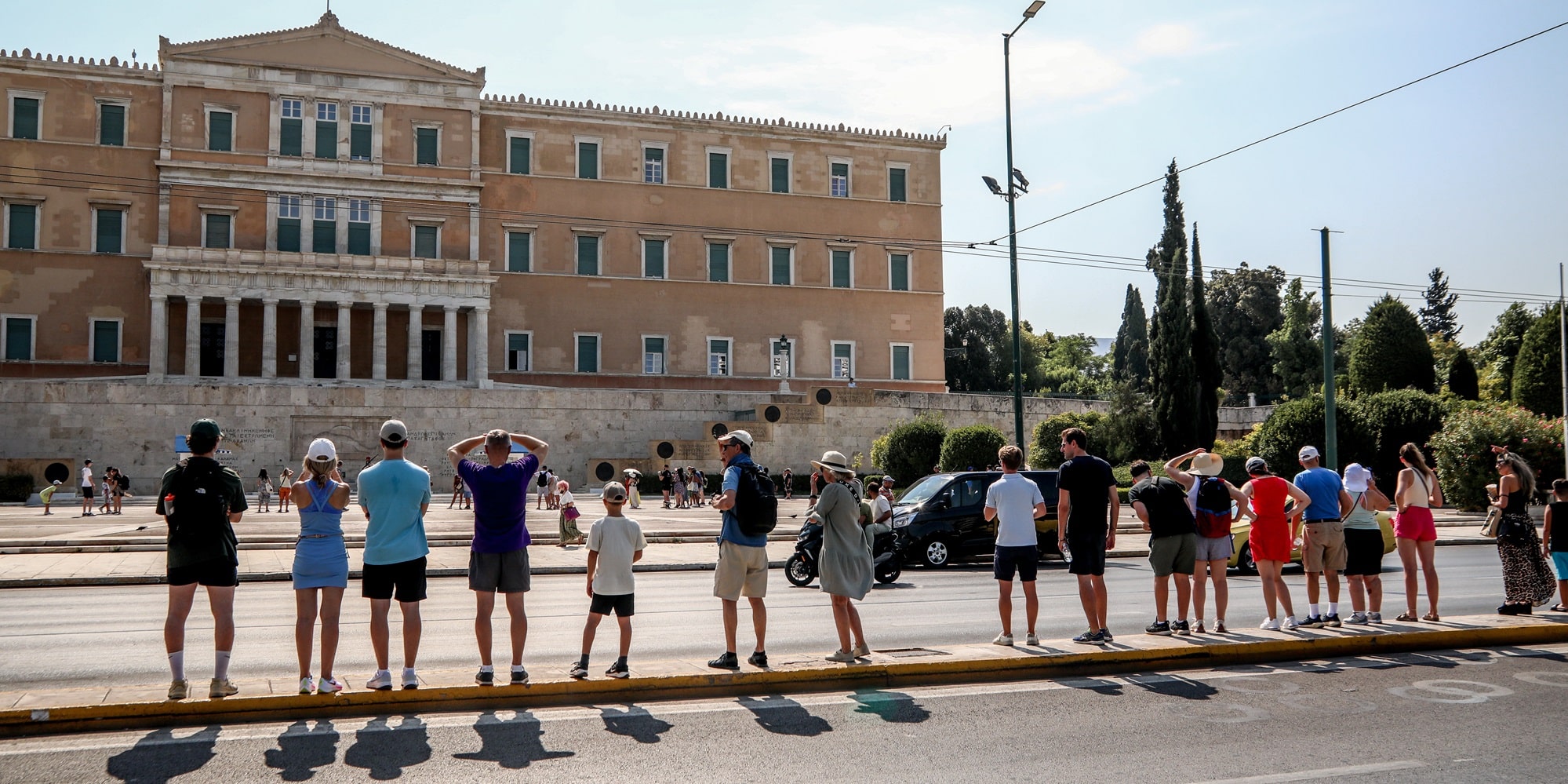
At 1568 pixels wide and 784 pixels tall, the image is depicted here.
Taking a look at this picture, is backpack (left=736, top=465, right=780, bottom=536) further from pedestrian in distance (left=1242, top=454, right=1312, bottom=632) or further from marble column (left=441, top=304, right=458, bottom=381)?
marble column (left=441, top=304, right=458, bottom=381)

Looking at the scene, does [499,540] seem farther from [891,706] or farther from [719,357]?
[719,357]

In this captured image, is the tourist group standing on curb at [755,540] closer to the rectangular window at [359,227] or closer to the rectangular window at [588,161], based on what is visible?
the rectangular window at [359,227]

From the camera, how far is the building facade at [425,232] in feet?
146

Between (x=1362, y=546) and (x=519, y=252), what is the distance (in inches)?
1651

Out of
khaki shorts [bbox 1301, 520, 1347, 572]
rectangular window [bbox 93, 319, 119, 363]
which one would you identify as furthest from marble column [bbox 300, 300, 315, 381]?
khaki shorts [bbox 1301, 520, 1347, 572]

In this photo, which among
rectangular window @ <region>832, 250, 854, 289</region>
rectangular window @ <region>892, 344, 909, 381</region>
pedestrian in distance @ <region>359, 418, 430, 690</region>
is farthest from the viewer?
rectangular window @ <region>892, 344, 909, 381</region>

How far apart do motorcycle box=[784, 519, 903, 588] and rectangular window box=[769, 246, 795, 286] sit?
3620 centimetres

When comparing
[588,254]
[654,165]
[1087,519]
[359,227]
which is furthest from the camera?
[654,165]

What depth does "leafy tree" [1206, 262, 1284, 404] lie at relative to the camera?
6950 cm

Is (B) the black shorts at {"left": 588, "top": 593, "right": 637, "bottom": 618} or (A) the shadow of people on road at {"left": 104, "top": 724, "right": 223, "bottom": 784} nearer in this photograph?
(A) the shadow of people on road at {"left": 104, "top": 724, "right": 223, "bottom": 784}

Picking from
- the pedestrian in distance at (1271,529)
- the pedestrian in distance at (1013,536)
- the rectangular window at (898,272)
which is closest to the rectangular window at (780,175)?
the rectangular window at (898,272)

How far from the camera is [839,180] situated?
53719mm

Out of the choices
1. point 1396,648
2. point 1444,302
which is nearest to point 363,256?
point 1396,648

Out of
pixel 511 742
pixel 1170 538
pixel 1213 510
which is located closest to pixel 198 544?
pixel 511 742
